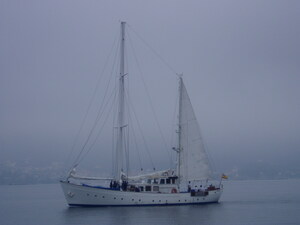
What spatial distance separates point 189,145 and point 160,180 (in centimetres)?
657

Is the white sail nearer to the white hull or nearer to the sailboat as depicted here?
the sailboat

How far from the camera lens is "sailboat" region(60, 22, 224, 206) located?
184 ft

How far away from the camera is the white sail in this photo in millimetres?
61000

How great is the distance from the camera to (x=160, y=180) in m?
58.5

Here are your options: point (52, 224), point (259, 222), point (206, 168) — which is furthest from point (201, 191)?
point (52, 224)

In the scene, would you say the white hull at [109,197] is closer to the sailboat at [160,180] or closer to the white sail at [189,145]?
the sailboat at [160,180]

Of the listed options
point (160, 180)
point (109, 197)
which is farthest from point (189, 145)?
point (109, 197)

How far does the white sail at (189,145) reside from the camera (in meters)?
61.0

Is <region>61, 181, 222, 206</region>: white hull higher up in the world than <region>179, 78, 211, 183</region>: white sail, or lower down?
lower down

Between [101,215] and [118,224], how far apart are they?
5.42 metres

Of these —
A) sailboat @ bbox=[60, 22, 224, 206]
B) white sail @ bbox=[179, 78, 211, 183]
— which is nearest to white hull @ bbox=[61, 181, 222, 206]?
sailboat @ bbox=[60, 22, 224, 206]

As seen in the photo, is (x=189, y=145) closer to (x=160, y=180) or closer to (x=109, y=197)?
(x=160, y=180)

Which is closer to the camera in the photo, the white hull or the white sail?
the white hull

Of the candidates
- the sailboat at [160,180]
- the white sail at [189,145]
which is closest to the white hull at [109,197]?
the sailboat at [160,180]
